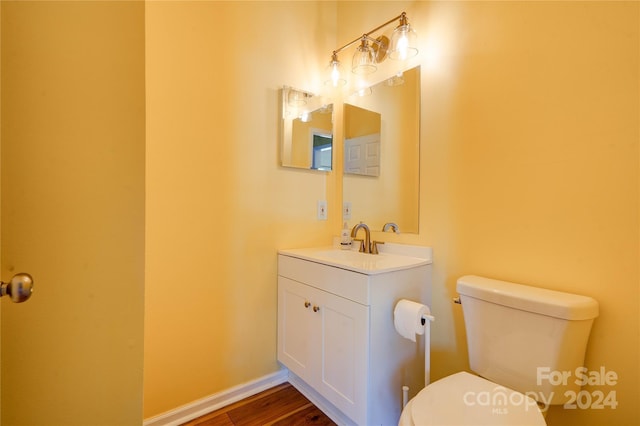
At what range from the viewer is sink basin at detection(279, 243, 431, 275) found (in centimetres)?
127

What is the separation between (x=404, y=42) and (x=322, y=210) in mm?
1041

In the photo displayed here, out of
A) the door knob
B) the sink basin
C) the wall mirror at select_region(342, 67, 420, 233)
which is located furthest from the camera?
the wall mirror at select_region(342, 67, 420, 233)

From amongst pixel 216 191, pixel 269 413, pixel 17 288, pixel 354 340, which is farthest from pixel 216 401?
pixel 17 288

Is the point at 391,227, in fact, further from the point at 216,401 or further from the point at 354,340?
the point at 216,401

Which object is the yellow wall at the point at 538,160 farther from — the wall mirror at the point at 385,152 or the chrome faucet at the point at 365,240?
the chrome faucet at the point at 365,240

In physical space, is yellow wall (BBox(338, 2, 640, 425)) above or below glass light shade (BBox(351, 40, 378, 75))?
below

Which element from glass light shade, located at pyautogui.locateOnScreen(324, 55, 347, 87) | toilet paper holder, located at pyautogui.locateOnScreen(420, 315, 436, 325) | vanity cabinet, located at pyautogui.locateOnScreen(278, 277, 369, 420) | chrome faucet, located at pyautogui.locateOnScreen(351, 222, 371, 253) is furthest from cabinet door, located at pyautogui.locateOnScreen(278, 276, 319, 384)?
glass light shade, located at pyautogui.locateOnScreen(324, 55, 347, 87)

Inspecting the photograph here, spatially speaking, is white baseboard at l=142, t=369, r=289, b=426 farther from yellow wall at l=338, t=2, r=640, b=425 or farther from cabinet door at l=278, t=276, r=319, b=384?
yellow wall at l=338, t=2, r=640, b=425

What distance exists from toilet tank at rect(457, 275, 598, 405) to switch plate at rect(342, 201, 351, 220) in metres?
0.90

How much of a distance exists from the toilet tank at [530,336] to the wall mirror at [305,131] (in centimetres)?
115

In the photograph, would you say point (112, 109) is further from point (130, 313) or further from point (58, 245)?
point (130, 313)

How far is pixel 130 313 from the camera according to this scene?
0.67 meters

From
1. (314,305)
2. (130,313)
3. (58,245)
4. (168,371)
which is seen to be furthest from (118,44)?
(168,371)

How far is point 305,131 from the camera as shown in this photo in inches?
73.0
